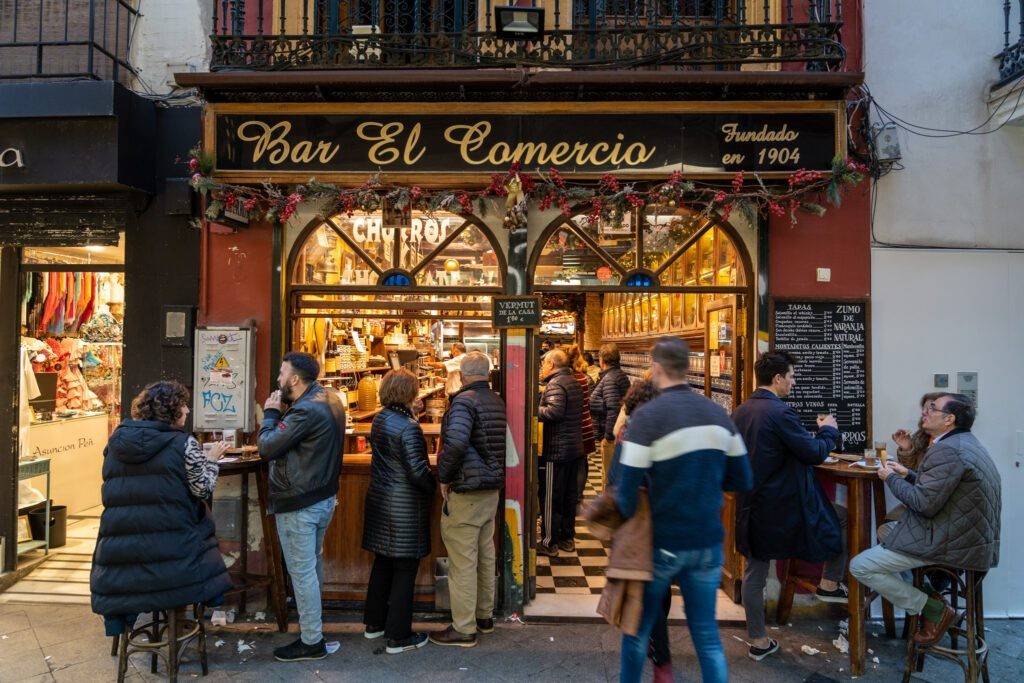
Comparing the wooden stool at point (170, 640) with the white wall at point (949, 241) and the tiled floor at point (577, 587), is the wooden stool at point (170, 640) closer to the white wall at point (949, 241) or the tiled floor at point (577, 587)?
the tiled floor at point (577, 587)

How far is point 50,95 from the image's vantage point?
5008mm

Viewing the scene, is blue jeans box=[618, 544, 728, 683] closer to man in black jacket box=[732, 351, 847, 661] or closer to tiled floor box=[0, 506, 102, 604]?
man in black jacket box=[732, 351, 847, 661]

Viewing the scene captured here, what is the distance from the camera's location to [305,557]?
436 cm

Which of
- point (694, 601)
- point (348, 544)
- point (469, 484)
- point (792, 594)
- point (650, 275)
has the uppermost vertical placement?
point (650, 275)

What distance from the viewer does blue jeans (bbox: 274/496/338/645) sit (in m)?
4.34

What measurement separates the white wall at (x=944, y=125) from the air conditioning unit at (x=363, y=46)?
3.84m

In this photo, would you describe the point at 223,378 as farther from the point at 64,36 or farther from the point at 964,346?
the point at 964,346

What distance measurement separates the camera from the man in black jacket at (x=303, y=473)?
4.27 metres

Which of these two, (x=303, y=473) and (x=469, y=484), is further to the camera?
(x=469, y=484)

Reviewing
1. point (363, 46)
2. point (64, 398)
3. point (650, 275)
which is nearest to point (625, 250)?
point (650, 275)

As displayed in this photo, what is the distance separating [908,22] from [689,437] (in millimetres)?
4375


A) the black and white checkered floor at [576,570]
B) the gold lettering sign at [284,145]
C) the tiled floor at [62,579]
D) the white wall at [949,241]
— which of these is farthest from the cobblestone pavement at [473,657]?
the gold lettering sign at [284,145]

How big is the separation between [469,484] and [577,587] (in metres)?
1.90

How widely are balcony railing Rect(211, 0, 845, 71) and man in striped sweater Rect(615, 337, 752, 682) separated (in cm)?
302
